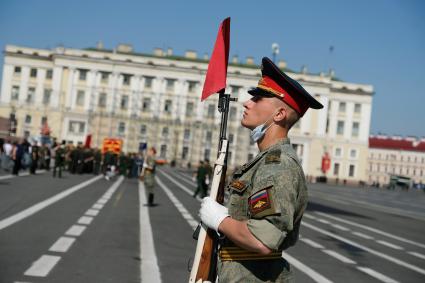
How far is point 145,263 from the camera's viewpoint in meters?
9.03

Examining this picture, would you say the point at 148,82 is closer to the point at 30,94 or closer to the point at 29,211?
the point at 30,94

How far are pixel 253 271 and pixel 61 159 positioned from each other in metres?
30.0

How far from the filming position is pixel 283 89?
311cm

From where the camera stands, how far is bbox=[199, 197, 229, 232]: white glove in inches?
114

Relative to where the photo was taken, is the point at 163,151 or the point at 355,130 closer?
the point at 163,151

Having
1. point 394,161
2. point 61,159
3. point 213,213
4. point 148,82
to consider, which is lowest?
point 61,159

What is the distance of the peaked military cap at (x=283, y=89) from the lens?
308 cm

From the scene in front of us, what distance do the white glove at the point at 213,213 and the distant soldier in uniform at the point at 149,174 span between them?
17.0m

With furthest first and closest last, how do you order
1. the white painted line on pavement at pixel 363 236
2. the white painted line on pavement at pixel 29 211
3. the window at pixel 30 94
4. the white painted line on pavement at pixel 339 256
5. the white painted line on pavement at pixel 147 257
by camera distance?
the window at pixel 30 94, the white painted line on pavement at pixel 363 236, the white painted line on pavement at pixel 29 211, the white painted line on pavement at pixel 339 256, the white painted line on pavement at pixel 147 257

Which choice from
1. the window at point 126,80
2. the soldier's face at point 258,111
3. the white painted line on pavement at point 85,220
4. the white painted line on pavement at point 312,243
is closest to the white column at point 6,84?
the window at point 126,80

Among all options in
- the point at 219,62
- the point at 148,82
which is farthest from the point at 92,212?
the point at 148,82

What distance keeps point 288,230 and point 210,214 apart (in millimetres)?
385

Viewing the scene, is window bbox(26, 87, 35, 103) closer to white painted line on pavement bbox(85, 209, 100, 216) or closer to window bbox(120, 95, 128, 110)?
window bbox(120, 95, 128, 110)

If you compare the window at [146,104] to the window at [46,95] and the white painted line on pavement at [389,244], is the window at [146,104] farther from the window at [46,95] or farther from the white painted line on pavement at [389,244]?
the white painted line on pavement at [389,244]
